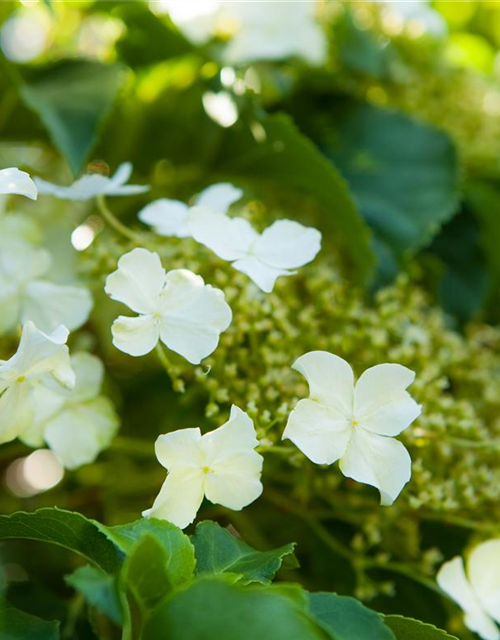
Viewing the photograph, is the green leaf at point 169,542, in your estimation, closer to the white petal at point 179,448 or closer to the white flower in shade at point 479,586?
the white petal at point 179,448

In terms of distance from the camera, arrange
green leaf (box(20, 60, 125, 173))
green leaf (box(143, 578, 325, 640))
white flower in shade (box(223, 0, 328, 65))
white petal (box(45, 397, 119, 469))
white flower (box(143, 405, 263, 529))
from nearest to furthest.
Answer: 1. green leaf (box(143, 578, 325, 640))
2. white flower (box(143, 405, 263, 529))
3. white petal (box(45, 397, 119, 469))
4. green leaf (box(20, 60, 125, 173))
5. white flower in shade (box(223, 0, 328, 65))

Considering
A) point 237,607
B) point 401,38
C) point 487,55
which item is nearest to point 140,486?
point 237,607

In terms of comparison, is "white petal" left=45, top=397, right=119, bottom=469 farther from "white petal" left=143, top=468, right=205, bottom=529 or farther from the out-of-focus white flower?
"white petal" left=143, top=468, right=205, bottom=529

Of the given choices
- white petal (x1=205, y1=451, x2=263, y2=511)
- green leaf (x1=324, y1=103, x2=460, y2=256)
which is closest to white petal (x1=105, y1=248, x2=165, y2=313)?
white petal (x1=205, y1=451, x2=263, y2=511)

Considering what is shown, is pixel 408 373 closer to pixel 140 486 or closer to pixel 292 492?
pixel 292 492

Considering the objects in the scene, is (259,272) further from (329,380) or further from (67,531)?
(67,531)
